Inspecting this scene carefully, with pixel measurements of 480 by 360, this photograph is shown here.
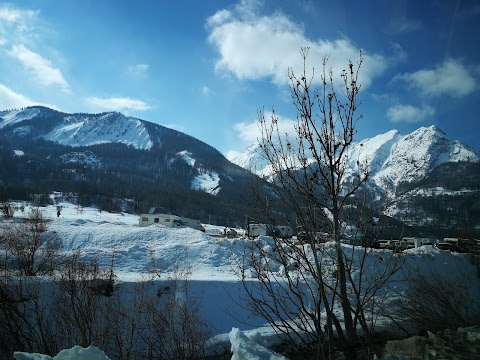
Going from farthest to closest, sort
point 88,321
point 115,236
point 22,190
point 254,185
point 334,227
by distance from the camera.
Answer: point 22,190
point 115,236
point 88,321
point 254,185
point 334,227

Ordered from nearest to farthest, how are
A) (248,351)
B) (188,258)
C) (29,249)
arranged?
(248,351)
(29,249)
(188,258)

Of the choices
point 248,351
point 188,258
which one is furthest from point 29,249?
point 248,351

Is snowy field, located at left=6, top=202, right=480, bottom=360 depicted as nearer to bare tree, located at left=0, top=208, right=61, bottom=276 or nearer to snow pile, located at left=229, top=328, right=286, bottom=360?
bare tree, located at left=0, top=208, right=61, bottom=276

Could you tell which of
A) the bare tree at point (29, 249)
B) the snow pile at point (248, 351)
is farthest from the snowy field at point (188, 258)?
the snow pile at point (248, 351)

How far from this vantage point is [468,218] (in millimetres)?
121375

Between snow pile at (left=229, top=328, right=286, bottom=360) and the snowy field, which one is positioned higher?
snow pile at (left=229, top=328, right=286, bottom=360)

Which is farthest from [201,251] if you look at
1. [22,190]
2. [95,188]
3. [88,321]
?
[95,188]

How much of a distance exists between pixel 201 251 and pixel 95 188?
4547 inches

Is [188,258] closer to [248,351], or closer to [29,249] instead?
[29,249]

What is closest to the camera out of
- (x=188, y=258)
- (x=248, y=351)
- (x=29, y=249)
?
(x=248, y=351)

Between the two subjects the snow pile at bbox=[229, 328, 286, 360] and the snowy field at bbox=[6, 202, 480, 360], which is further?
the snowy field at bbox=[6, 202, 480, 360]

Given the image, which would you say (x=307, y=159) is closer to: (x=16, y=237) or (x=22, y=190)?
(x=16, y=237)

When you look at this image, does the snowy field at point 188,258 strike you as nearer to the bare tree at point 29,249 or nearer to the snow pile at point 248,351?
the bare tree at point 29,249

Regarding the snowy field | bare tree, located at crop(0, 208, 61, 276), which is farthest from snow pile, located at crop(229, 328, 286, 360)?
bare tree, located at crop(0, 208, 61, 276)
